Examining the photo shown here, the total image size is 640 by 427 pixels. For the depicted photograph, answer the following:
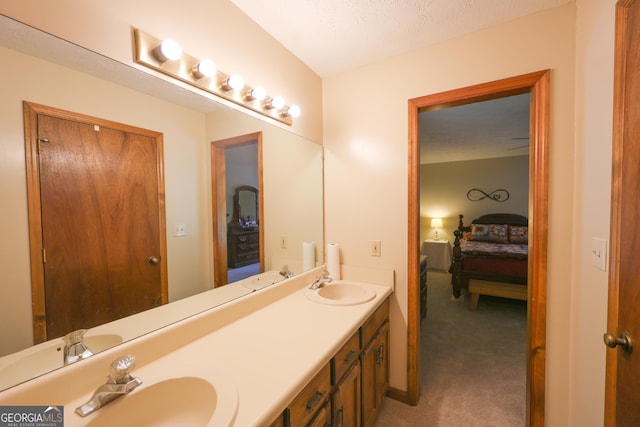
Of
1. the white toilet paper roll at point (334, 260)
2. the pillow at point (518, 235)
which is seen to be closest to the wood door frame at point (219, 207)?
the white toilet paper roll at point (334, 260)

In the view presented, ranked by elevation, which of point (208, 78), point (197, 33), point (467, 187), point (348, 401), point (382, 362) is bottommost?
point (382, 362)

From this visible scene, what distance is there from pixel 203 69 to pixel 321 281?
1.40m

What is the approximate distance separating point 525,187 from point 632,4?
5377 mm

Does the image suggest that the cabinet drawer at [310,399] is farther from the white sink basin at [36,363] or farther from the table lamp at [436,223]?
the table lamp at [436,223]

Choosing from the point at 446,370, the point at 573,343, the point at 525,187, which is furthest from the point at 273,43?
the point at 525,187

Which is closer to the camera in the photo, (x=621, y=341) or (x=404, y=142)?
(x=621, y=341)

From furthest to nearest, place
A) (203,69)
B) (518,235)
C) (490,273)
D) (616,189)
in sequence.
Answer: (518,235), (490,273), (203,69), (616,189)

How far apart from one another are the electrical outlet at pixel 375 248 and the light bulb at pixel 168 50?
1.52 meters

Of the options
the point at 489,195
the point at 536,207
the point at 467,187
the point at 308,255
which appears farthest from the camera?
the point at 467,187

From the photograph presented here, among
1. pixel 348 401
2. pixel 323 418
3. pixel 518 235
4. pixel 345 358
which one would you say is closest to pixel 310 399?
pixel 323 418

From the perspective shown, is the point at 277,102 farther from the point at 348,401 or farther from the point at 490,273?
the point at 490,273

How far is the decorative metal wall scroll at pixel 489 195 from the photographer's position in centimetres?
539

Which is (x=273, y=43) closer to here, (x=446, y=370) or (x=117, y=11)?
(x=117, y=11)

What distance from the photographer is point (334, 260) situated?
1.93 m
